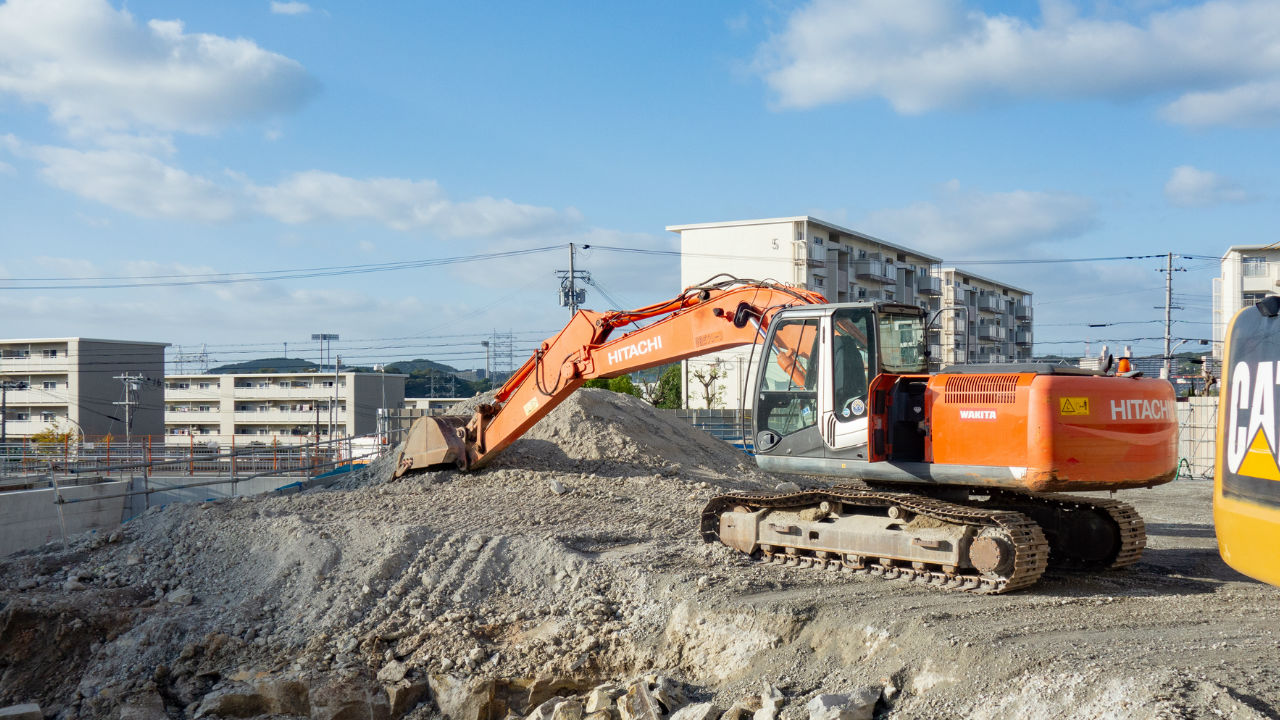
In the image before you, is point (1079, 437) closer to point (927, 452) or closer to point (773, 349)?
point (927, 452)

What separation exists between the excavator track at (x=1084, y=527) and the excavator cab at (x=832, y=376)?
142 centimetres

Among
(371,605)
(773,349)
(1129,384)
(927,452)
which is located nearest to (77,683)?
(371,605)

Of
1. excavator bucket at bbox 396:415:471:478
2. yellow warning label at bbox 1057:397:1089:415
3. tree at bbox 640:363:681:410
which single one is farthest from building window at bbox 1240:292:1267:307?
tree at bbox 640:363:681:410

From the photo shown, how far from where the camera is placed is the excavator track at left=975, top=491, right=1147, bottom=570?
9312mm

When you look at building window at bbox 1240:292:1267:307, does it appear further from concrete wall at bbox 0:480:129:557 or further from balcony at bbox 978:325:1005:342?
balcony at bbox 978:325:1005:342

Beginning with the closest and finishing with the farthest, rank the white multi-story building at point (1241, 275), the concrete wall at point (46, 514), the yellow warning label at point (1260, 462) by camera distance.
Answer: the yellow warning label at point (1260, 462) < the concrete wall at point (46, 514) < the white multi-story building at point (1241, 275)

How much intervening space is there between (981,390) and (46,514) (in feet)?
59.7

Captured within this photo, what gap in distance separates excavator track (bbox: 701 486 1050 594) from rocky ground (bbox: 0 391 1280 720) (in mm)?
208

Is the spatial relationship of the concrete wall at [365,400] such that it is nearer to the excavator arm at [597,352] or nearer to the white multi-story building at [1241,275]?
the white multi-story building at [1241,275]

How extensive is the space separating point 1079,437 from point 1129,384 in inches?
40.0

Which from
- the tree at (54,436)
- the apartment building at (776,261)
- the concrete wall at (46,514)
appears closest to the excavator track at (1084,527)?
the concrete wall at (46,514)

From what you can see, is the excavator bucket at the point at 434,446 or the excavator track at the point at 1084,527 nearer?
the excavator track at the point at 1084,527

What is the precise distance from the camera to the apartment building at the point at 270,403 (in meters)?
73.6

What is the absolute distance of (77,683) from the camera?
926 centimetres
